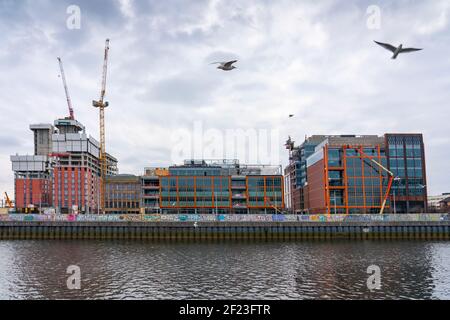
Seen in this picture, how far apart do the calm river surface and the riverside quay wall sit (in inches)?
1115

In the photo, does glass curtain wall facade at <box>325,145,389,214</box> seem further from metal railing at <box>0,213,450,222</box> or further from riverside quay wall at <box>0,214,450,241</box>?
riverside quay wall at <box>0,214,450,241</box>

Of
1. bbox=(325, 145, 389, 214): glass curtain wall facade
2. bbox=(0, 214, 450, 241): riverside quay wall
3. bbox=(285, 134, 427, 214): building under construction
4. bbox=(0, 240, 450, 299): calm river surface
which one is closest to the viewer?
bbox=(0, 240, 450, 299): calm river surface

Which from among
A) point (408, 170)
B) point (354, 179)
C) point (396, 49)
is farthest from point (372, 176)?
point (396, 49)

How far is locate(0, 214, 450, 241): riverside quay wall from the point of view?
3925 inches

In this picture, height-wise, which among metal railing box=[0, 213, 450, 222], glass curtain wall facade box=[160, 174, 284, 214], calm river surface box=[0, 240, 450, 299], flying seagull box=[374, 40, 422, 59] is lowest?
calm river surface box=[0, 240, 450, 299]

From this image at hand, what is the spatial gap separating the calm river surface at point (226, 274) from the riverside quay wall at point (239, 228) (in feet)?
92.9

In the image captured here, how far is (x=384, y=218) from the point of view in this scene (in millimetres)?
103938

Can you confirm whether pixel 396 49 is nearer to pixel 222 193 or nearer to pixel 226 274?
pixel 226 274

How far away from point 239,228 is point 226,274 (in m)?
54.8

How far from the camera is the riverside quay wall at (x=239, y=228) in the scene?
99.7m

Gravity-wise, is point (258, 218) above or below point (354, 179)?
below

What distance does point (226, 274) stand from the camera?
47031 millimetres

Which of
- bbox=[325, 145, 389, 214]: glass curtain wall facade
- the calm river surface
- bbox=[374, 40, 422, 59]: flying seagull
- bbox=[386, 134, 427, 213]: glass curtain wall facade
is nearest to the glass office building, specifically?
bbox=[325, 145, 389, 214]: glass curtain wall facade

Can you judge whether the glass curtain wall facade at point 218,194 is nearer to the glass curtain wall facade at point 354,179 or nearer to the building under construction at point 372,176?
the building under construction at point 372,176
